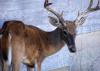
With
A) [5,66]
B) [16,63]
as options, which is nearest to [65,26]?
[16,63]

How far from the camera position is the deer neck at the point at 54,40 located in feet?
21.6

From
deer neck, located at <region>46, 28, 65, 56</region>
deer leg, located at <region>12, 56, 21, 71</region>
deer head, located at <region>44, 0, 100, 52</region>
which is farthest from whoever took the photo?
deer neck, located at <region>46, 28, 65, 56</region>

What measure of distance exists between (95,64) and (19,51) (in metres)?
2.53

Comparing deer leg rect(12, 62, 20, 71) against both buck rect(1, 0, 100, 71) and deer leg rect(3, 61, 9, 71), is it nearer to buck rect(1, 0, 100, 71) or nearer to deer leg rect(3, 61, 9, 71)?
buck rect(1, 0, 100, 71)

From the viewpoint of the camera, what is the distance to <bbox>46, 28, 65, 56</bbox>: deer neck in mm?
6590

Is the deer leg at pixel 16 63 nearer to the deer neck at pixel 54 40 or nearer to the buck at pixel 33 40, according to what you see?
the buck at pixel 33 40

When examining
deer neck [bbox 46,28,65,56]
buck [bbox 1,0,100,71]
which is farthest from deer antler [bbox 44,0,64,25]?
deer neck [bbox 46,28,65,56]

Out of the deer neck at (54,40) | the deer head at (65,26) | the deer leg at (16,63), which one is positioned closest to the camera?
the deer leg at (16,63)

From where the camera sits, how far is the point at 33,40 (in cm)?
636

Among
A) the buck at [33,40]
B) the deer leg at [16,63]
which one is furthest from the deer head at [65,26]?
the deer leg at [16,63]

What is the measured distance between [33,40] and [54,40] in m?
0.43

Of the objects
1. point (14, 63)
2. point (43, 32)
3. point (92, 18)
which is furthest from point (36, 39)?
point (92, 18)

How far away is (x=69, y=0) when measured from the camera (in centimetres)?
741

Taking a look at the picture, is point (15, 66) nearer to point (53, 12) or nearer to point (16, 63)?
point (16, 63)
